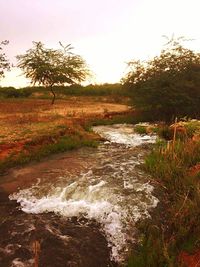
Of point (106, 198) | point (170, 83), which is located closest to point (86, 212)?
point (106, 198)

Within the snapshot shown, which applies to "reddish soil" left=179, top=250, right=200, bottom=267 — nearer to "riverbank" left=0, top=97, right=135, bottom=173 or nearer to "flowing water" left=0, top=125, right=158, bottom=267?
"flowing water" left=0, top=125, right=158, bottom=267

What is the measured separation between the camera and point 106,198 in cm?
748

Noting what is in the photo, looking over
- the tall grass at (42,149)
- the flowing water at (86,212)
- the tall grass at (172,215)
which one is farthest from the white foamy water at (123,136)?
the tall grass at (172,215)

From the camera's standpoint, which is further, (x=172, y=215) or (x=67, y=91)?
(x=67, y=91)

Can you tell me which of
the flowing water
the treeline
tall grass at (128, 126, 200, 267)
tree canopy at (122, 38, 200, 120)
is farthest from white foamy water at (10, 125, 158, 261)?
the treeline

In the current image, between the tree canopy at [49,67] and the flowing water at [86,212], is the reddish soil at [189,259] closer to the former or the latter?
the flowing water at [86,212]

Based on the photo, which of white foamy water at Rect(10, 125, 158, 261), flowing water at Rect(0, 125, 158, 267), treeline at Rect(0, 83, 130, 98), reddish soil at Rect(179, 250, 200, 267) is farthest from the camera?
treeline at Rect(0, 83, 130, 98)

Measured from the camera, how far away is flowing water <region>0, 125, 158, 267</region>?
5.66 meters

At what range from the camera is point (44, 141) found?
12016mm

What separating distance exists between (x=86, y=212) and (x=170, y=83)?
11.3 m

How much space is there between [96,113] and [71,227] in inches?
499

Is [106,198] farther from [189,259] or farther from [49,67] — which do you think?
[49,67]

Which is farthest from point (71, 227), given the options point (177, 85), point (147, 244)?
point (177, 85)

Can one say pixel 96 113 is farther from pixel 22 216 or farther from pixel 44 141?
pixel 22 216
